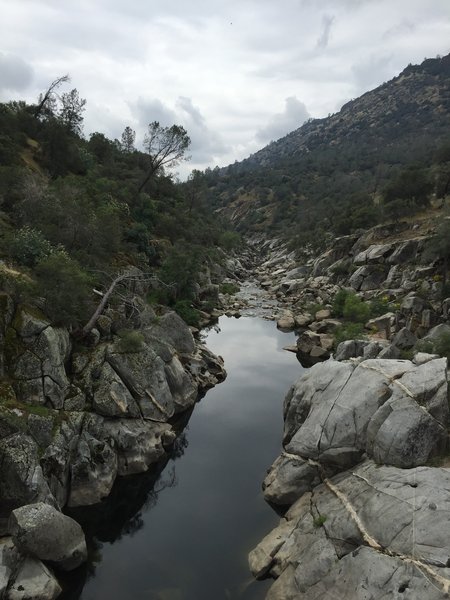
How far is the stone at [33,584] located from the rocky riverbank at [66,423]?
0.03m

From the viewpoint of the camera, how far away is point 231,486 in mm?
23047

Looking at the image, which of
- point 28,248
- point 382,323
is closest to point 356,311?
point 382,323

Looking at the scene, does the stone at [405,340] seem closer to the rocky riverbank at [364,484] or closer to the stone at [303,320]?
the rocky riverbank at [364,484]

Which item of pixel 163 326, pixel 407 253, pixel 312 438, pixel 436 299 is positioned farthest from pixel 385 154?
pixel 312 438

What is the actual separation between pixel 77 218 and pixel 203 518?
75.9 ft

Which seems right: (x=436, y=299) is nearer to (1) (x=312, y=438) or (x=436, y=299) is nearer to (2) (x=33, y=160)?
(1) (x=312, y=438)

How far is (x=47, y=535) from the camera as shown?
1560 cm

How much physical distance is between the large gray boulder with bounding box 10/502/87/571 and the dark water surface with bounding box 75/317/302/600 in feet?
4.33

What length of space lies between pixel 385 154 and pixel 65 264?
166 m

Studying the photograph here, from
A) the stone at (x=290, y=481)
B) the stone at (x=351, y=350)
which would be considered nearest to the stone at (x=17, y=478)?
the stone at (x=290, y=481)

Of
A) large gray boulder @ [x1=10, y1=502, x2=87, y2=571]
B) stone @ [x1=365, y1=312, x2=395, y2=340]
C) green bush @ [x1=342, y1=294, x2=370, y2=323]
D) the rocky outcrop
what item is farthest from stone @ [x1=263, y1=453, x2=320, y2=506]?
green bush @ [x1=342, y1=294, x2=370, y2=323]

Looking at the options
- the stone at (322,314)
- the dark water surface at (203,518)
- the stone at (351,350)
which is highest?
the stone at (351,350)

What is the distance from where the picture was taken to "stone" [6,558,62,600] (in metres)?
14.2

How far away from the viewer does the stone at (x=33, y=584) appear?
14.2m
